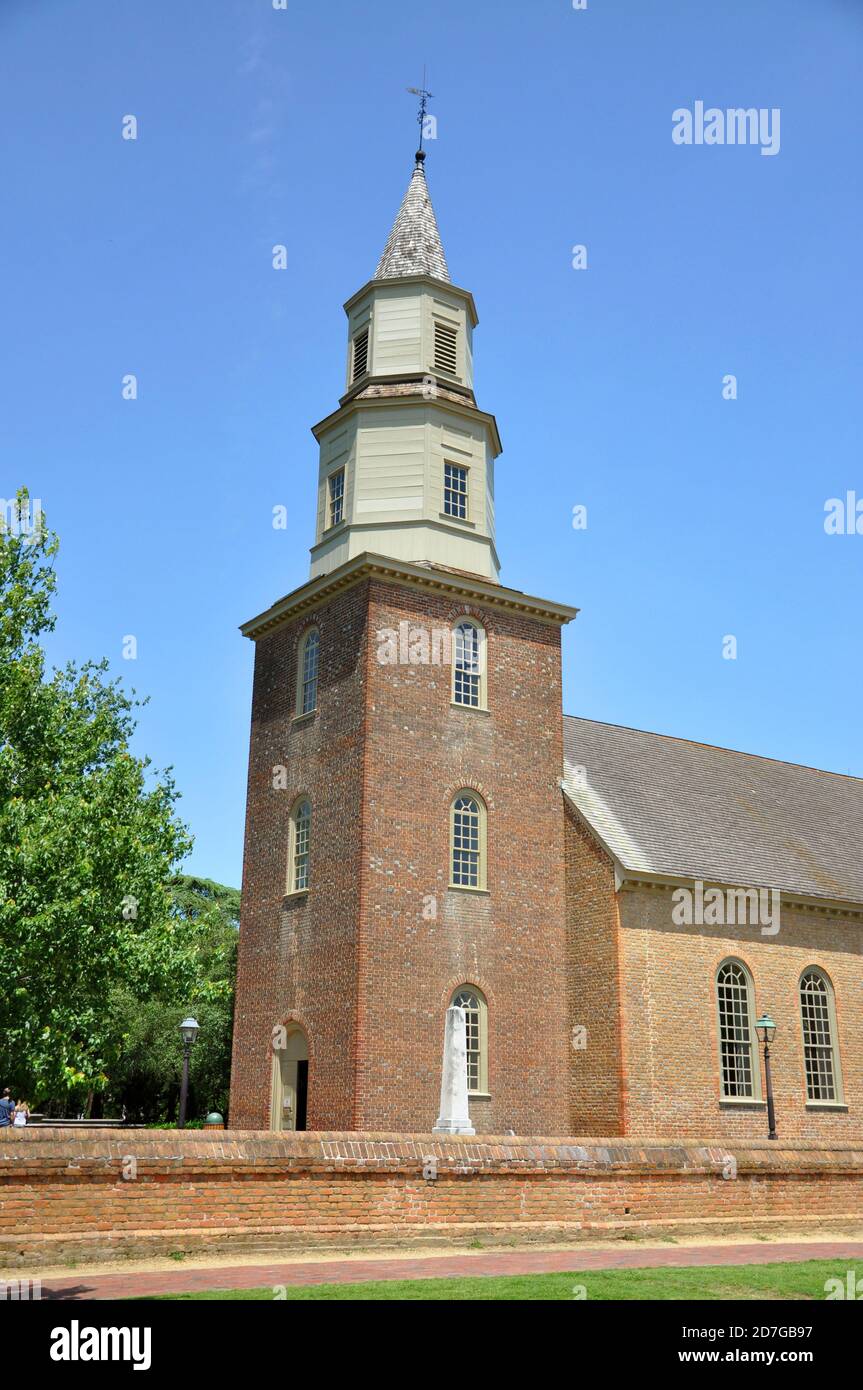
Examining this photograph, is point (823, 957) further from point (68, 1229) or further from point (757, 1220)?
point (68, 1229)

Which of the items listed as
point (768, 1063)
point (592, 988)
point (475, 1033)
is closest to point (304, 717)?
point (475, 1033)

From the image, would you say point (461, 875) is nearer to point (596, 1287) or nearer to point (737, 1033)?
point (737, 1033)

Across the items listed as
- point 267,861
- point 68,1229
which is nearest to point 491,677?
point 267,861

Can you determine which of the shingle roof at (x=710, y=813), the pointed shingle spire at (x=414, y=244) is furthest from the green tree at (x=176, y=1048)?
the pointed shingle spire at (x=414, y=244)

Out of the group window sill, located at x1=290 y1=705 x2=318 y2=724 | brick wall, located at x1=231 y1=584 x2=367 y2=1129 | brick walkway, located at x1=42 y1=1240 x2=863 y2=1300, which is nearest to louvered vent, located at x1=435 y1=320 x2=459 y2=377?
brick wall, located at x1=231 y1=584 x2=367 y2=1129

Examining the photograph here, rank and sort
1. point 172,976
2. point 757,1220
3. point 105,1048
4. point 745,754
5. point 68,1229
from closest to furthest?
1. point 68,1229
2. point 757,1220
3. point 172,976
4. point 105,1048
5. point 745,754

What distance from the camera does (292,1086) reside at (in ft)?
82.4

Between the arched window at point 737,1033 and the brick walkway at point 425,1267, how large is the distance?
10.8 m

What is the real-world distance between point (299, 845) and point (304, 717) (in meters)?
2.98

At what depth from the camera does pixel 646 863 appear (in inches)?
1047

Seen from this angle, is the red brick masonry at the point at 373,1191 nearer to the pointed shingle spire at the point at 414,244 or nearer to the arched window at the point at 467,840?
the arched window at the point at 467,840

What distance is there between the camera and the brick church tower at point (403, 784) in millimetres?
23719
